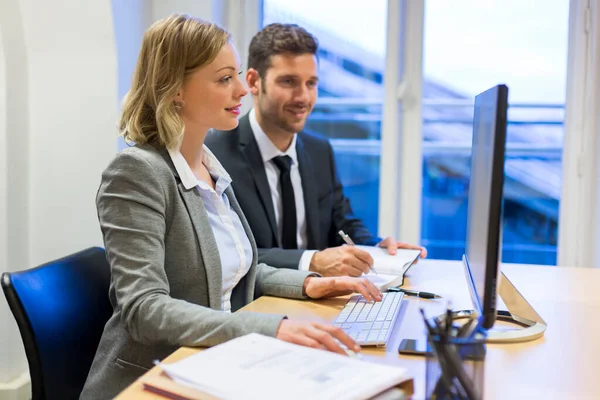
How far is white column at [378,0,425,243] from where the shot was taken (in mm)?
2965

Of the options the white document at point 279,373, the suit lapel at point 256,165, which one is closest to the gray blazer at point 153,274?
the white document at point 279,373

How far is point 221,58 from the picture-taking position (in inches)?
63.7

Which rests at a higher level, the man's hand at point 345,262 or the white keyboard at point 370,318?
the man's hand at point 345,262

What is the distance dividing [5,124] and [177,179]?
50.1 inches

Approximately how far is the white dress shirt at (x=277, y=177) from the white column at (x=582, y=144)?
1213 millimetres

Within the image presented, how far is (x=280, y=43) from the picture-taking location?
7.73 ft

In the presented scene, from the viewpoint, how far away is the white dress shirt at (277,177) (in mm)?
2293

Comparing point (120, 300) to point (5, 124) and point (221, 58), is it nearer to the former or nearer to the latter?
point (221, 58)

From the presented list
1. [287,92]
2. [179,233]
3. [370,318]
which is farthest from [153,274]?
[287,92]

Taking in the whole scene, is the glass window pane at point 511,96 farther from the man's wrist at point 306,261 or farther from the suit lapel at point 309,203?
the man's wrist at point 306,261

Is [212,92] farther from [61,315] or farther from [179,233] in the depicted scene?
[61,315]

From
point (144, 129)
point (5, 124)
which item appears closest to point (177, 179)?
point (144, 129)

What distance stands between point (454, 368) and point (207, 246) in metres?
0.75

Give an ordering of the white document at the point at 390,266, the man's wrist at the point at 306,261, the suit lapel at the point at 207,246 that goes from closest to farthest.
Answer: the suit lapel at the point at 207,246 → the white document at the point at 390,266 → the man's wrist at the point at 306,261
